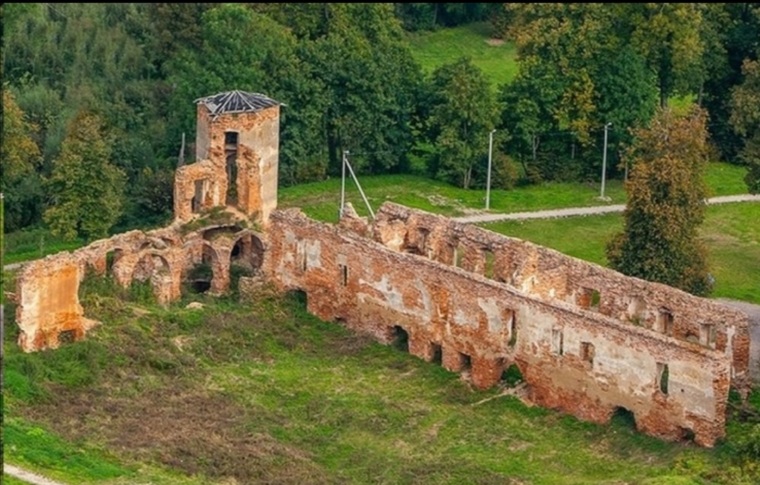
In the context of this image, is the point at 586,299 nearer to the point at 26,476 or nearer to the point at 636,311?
the point at 636,311

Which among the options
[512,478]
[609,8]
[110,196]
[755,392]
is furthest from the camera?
[609,8]

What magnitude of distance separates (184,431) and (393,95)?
24.5 m

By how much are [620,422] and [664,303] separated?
394cm

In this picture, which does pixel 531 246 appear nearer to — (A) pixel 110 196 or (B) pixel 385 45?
(A) pixel 110 196

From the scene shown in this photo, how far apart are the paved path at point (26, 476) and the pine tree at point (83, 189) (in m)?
18.2

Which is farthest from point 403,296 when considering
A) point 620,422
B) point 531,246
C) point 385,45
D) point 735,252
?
point 385,45

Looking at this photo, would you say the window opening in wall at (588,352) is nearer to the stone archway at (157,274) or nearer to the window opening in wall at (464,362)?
the window opening in wall at (464,362)

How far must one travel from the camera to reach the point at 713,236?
7350 centimetres

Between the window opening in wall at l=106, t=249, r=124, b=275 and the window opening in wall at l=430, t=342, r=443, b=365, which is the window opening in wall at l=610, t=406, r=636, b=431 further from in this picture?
the window opening in wall at l=106, t=249, r=124, b=275

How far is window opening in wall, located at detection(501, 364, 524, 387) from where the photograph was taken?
58.9 meters

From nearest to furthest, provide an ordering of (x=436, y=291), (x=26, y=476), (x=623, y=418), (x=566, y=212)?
(x=26, y=476)
(x=623, y=418)
(x=436, y=291)
(x=566, y=212)

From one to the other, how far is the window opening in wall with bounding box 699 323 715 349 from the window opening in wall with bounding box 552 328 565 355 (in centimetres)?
370

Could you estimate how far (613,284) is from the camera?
60.0m

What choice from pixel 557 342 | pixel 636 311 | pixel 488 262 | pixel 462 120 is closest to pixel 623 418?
pixel 557 342
